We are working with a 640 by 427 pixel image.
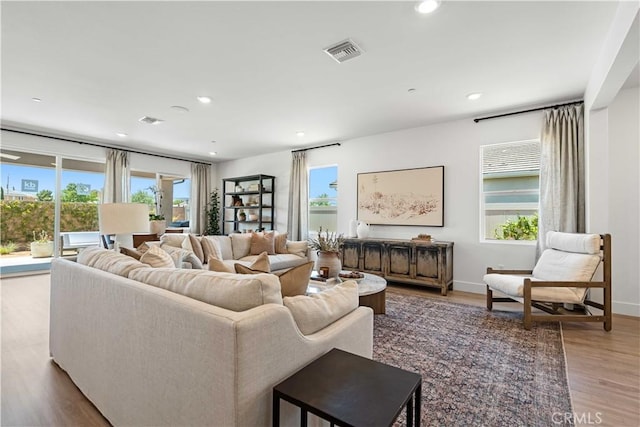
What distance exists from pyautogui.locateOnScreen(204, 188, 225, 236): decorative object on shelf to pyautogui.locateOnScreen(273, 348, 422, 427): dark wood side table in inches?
265

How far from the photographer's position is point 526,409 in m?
1.71

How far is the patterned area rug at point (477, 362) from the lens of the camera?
1.68 metres

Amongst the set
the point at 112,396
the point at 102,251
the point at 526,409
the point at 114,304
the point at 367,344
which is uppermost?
the point at 102,251

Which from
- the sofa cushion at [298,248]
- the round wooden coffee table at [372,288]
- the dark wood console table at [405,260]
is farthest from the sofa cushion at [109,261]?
the dark wood console table at [405,260]

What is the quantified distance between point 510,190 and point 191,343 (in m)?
4.51

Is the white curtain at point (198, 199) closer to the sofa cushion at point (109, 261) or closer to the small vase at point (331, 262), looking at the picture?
the small vase at point (331, 262)

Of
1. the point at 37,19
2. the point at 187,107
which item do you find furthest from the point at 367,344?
the point at 187,107

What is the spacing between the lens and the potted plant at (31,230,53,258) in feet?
17.3

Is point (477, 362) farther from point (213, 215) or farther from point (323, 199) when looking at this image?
point (213, 215)

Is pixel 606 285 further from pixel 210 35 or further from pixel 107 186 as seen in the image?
pixel 107 186

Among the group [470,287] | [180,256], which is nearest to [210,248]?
[180,256]

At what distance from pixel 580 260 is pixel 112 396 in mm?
4009

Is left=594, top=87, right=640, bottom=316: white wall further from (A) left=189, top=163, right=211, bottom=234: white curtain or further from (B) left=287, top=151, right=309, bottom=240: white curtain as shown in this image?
(A) left=189, top=163, right=211, bottom=234: white curtain

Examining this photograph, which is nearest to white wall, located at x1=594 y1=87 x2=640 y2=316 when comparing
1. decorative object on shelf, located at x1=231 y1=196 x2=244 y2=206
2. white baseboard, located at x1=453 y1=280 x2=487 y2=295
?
white baseboard, located at x1=453 y1=280 x2=487 y2=295
